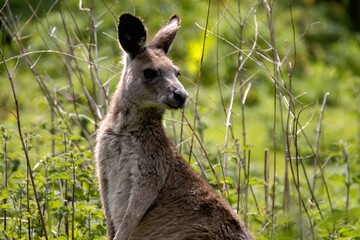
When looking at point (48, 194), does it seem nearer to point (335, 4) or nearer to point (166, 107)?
point (166, 107)

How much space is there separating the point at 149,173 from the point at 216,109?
378 cm

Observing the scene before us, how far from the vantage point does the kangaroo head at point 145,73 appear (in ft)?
18.6

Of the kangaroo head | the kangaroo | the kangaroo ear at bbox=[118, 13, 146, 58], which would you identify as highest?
the kangaroo ear at bbox=[118, 13, 146, 58]

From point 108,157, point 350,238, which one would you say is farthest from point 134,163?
point 350,238

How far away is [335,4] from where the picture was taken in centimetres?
1464

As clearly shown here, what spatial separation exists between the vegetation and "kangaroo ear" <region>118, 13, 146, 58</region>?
280 millimetres

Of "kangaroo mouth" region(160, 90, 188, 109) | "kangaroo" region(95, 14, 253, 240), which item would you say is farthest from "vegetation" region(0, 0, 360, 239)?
"kangaroo mouth" region(160, 90, 188, 109)

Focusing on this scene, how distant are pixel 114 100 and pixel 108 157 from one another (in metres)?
0.38

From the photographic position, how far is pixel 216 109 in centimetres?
938

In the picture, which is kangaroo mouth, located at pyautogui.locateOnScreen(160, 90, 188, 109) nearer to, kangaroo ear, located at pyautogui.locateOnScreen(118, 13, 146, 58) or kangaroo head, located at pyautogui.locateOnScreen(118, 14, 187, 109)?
kangaroo head, located at pyautogui.locateOnScreen(118, 14, 187, 109)

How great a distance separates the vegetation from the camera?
5895 mm

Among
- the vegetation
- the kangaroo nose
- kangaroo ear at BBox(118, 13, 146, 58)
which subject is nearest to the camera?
the kangaroo nose

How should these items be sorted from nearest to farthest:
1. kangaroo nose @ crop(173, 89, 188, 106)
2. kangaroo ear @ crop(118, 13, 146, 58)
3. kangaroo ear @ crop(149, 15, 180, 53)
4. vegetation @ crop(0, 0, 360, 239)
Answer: kangaroo nose @ crop(173, 89, 188, 106) → kangaroo ear @ crop(118, 13, 146, 58) → vegetation @ crop(0, 0, 360, 239) → kangaroo ear @ crop(149, 15, 180, 53)

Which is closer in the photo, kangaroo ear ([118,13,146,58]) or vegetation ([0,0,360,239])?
kangaroo ear ([118,13,146,58])
